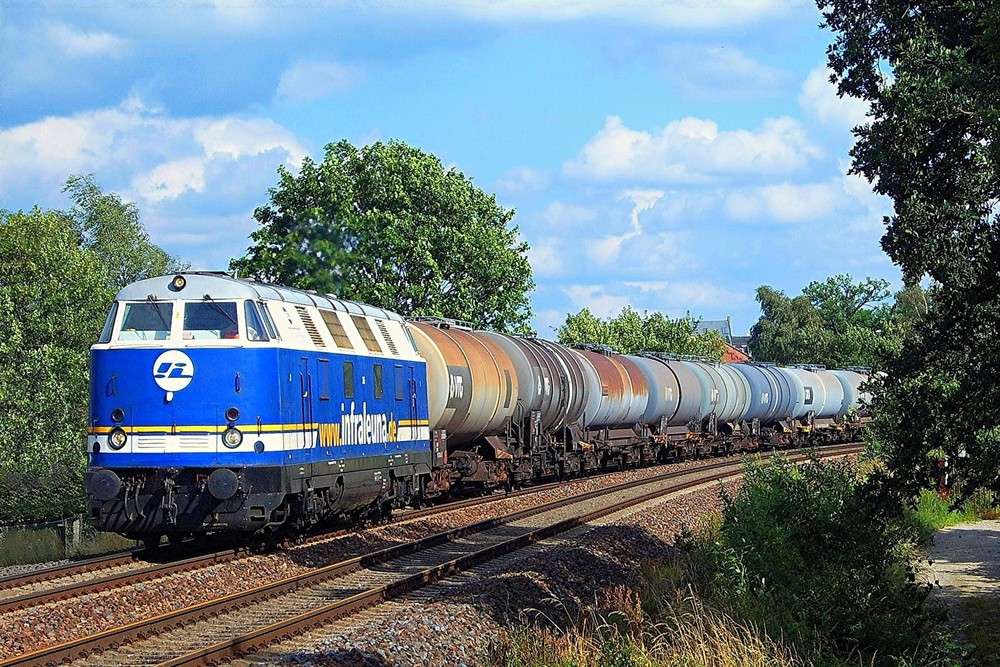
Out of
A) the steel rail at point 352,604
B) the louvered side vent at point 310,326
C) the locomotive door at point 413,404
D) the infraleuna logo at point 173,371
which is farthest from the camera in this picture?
the locomotive door at point 413,404

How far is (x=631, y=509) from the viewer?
26.8 meters

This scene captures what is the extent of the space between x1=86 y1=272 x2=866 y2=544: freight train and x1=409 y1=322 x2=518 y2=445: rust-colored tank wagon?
0.05m

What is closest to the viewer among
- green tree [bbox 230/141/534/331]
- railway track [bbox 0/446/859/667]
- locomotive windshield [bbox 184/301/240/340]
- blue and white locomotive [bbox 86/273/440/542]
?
railway track [bbox 0/446/859/667]

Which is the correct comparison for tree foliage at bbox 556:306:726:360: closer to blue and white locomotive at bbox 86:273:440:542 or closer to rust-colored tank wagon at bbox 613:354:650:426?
rust-colored tank wagon at bbox 613:354:650:426

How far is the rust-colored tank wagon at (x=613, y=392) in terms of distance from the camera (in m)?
35.0

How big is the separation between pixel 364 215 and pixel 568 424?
813 inches

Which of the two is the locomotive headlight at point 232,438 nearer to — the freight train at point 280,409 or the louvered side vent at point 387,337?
the freight train at point 280,409

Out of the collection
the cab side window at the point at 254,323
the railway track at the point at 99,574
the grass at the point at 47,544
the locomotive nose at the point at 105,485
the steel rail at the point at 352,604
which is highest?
the cab side window at the point at 254,323

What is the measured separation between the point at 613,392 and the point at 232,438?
21.4 metres

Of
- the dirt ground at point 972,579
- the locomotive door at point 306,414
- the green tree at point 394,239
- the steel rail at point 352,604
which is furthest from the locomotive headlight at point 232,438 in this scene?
Answer: the green tree at point 394,239

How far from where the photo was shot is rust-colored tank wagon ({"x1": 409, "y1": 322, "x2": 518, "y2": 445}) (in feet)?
78.9

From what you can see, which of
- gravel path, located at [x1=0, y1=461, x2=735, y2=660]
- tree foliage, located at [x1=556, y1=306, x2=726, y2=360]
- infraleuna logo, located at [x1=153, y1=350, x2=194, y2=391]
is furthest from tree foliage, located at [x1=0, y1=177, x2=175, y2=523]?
tree foliage, located at [x1=556, y1=306, x2=726, y2=360]

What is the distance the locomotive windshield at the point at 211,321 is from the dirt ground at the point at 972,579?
1008 centimetres

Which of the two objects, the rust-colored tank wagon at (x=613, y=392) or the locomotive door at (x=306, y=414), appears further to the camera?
the rust-colored tank wagon at (x=613, y=392)
